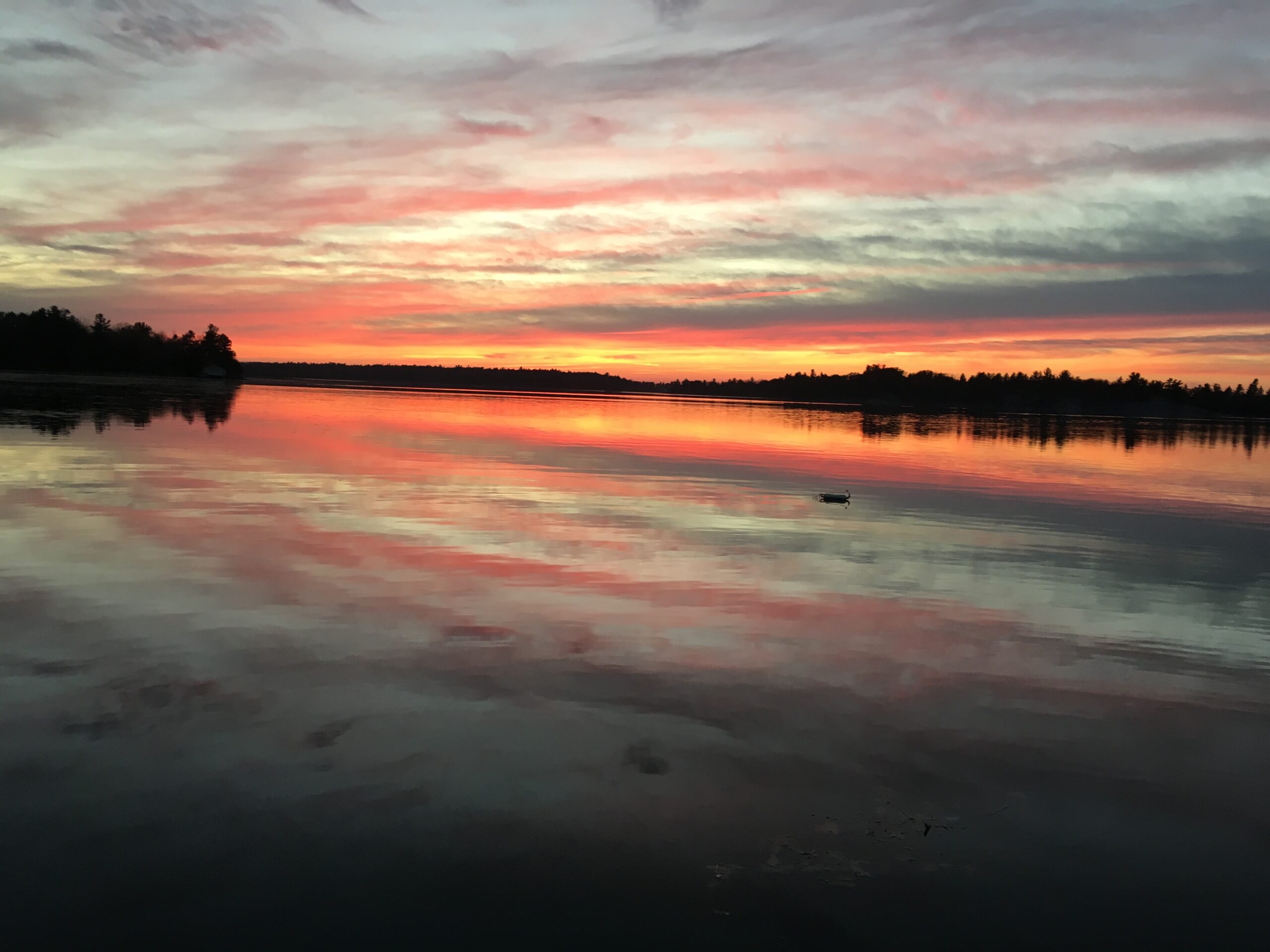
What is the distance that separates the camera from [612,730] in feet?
27.9

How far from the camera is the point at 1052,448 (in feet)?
201

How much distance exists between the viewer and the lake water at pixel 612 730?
5.83 metres

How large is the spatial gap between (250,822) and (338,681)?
304 centimetres

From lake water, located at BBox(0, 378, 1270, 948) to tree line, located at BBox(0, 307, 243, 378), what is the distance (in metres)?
144

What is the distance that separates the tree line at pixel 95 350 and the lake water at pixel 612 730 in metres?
144

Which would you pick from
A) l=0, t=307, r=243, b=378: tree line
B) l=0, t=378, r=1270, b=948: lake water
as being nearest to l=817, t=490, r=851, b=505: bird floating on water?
l=0, t=378, r=1270, b=948: lake water

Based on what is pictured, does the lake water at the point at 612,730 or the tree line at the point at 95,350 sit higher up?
the tree line at the point at 95,350

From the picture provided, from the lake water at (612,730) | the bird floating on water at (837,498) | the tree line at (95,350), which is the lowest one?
the lake water at (612,730)

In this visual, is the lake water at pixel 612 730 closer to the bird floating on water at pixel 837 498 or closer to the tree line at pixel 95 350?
the bird floating on water at pixel 837 498

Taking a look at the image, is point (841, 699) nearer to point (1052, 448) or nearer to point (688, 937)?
point (688, 937)

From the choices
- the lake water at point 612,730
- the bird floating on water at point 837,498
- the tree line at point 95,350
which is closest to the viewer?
the lake water at point 612,730

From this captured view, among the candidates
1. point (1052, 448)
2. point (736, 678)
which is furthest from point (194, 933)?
point (1052, 448)

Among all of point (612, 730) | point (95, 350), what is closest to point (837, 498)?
point (612, 730)

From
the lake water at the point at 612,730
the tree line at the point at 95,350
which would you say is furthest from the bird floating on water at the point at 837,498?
the tree line at the point at 95,350
